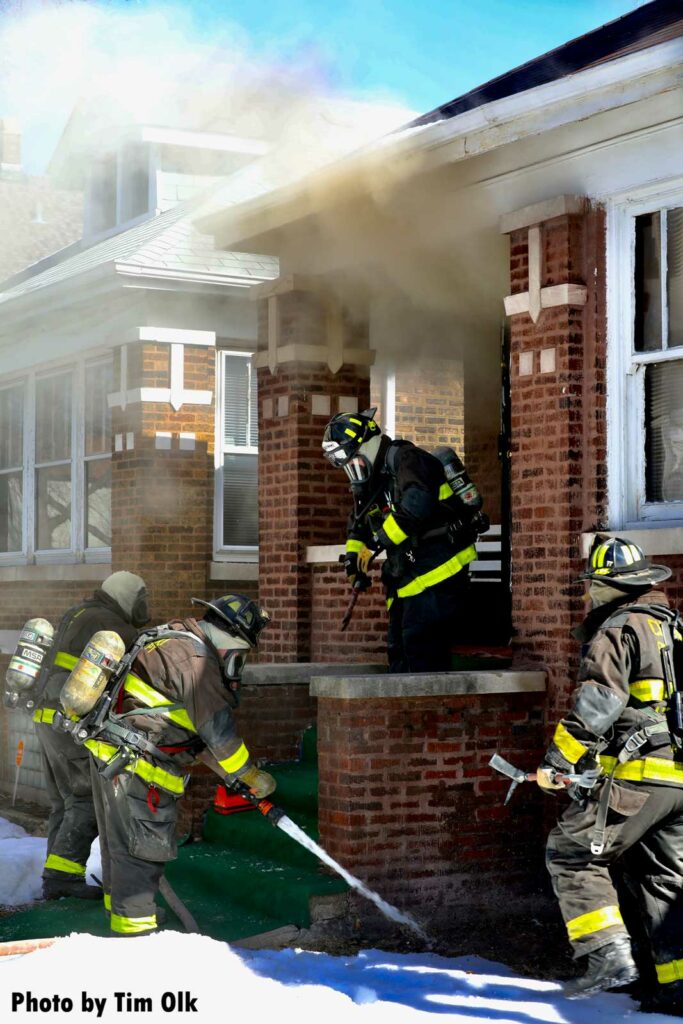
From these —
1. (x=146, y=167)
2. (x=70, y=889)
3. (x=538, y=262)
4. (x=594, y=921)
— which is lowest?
(x=70, y=889)

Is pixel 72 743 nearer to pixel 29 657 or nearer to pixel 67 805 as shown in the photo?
pixel 67 805

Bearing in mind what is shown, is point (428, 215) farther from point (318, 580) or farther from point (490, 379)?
point (490, 379)

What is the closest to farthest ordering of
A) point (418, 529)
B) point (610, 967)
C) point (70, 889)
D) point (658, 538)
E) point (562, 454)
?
1. point (610, 967)
2. point (658, 538)
3. point (562, 454)
4. point (418, 529)
5. point (70, 889)

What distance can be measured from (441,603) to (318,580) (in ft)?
6.55

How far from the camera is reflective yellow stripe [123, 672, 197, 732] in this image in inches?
281

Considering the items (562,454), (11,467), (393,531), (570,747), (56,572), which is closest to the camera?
(570,747)

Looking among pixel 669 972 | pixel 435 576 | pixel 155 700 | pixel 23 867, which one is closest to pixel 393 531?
pixel 435 576

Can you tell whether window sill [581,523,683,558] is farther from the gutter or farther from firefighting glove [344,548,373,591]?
the gutter

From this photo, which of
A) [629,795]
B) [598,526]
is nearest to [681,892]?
[629,795]

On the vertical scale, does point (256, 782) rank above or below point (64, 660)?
below

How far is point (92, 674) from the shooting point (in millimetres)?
7152

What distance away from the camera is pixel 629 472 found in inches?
309

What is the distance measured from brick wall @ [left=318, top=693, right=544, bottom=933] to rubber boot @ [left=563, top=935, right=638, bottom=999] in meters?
1.74

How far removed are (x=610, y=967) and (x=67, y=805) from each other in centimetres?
418
